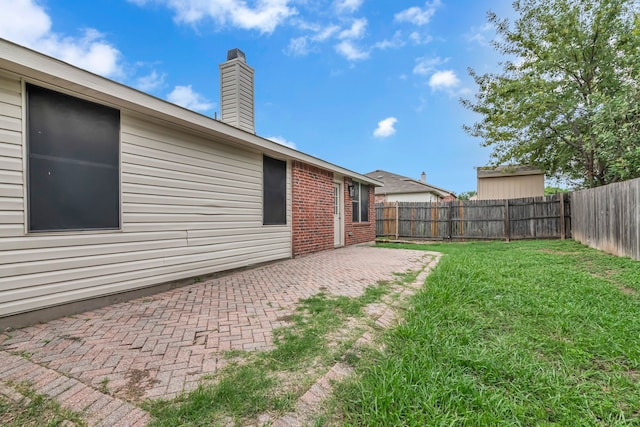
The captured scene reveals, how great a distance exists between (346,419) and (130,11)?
8.44 meters

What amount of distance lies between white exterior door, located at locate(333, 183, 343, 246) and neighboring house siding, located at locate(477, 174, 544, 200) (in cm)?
1087

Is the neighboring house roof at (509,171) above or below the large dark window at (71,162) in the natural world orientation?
above

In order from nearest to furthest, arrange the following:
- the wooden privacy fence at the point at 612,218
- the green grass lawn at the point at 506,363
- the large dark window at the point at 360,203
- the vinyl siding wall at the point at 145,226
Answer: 1. the green grass lawn at the point at 506,363
2. the vinyl siding wall at the point at 145,226
3. the wooden privacy fence at the point at 612,218
4. the large dark window at the point at 360,203

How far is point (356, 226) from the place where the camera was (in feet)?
33.0

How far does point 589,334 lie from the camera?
2486mm

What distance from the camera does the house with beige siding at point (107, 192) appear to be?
2850 millimetres

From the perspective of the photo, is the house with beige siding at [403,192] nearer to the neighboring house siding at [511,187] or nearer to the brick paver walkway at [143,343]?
the neighboring house siding at [511,187]

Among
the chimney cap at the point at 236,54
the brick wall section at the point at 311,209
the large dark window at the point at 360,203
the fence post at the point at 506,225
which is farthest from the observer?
the fence post at the point at 506,225

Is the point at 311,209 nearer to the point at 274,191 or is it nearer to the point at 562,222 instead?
the point at 274,191

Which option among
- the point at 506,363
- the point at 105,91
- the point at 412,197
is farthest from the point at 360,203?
the point at 412,197

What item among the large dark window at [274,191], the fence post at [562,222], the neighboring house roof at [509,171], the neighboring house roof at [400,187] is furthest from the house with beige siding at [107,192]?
the neighboring house roof at [400,187]

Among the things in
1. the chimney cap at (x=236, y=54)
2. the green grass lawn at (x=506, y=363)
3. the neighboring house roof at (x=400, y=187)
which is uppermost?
the chimney cap at (x=236, y=54)

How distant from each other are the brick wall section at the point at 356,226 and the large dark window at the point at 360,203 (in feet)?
0.73

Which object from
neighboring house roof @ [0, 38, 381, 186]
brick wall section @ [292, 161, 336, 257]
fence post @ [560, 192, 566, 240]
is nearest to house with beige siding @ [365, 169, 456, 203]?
fence post @ [560, 192, 566, 240]
